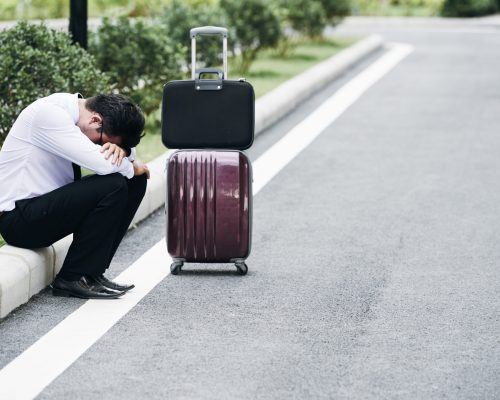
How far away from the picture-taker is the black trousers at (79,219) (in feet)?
19.7

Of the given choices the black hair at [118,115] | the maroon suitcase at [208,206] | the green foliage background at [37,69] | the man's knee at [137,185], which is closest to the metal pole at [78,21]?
the green foliage background at [37,69]

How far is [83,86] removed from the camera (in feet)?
30.3

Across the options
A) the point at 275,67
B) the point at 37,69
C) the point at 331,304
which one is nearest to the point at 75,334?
the point at 331,304

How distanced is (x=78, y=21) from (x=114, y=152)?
13.4 feet

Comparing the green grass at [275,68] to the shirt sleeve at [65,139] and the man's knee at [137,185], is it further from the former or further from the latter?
the shirt sleeve at [65,139]

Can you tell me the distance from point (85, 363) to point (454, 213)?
4.09 metres

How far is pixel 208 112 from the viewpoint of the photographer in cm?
661

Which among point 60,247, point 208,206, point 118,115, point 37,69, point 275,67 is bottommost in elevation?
point 275,67

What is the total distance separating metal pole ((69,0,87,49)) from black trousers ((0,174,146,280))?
393cm

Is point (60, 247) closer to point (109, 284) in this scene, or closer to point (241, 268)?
point (109, 284)

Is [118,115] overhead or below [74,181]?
overhead

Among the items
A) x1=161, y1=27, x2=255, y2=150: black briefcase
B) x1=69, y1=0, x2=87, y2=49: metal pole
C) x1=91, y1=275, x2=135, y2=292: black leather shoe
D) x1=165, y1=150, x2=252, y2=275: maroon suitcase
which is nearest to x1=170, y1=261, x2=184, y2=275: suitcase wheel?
x1=165, y1=150, x2=252, y2=275: maroon suitcase

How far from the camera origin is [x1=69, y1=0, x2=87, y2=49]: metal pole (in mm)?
9703

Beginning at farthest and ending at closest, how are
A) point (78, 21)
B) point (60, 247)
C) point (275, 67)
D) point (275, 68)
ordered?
point (275, 67) < point (275, 68) < point (78, 21) < point (60, 247)
